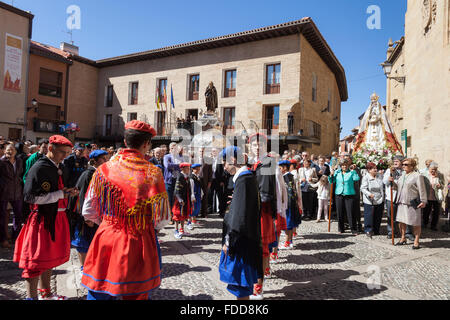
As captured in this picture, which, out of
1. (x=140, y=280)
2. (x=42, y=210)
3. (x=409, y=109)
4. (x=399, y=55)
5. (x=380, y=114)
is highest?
(x=399, y=55)

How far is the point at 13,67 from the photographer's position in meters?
22.9

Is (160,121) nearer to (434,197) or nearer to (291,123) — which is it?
(291,123)

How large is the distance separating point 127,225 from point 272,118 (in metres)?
20.5

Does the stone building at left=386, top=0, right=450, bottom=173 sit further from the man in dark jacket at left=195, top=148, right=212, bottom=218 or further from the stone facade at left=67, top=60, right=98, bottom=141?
the stone facade at left=67, top=60, right=98, bottom=141

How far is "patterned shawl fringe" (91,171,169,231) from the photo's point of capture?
7.63 ft

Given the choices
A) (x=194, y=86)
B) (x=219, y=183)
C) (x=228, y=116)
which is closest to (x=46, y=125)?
(x=194, y=86)

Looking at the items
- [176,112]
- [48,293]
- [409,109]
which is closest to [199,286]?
[48,293]

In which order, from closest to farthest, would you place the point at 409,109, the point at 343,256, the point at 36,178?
the point at 36,178, the point at 343,256, the point at 409,109

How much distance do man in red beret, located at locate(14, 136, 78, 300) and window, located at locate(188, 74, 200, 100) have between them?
22.4 metres

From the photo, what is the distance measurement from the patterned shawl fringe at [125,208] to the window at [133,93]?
2752 centimetres

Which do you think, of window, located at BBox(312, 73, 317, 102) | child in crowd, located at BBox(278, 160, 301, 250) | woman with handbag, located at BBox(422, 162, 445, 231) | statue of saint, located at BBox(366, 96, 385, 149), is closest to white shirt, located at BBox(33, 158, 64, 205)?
child in crowd, located at BBox(278, 160, 301, 250)

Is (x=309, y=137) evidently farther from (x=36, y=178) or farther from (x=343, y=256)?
(x=36, y=178)

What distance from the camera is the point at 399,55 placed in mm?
22281
